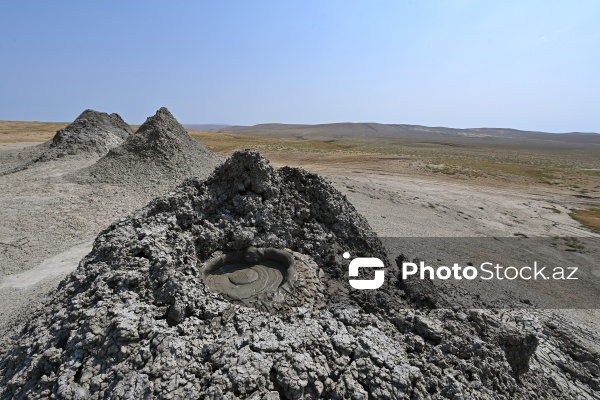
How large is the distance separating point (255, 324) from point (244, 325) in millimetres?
154

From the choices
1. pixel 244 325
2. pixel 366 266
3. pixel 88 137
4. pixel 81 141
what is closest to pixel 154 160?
pixel 81 141

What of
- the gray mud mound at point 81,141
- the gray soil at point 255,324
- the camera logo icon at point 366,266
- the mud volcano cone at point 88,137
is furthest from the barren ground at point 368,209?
the camera logo icon at point 366,266

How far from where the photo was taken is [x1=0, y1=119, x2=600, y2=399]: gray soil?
421 centimetres

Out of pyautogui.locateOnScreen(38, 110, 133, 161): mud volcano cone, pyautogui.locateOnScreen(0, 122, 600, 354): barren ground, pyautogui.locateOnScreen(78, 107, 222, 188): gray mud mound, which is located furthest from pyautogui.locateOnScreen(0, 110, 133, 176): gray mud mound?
pyautogui.locateOnScreen(78, 107, 222, 188): gray mud mound

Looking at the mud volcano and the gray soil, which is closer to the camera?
the gray soil

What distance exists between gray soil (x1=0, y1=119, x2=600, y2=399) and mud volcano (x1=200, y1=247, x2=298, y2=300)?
0.14 m

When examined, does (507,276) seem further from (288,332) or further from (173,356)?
(173,356)

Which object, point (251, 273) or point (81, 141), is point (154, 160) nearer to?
point (81, 141)

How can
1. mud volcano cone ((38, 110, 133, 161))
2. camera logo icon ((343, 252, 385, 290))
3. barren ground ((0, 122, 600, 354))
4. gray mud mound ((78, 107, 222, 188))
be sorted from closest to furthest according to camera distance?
camera logo icon ((343, 252, 385, 290))
barren ground ((0, 122, 600, 354))
gray mud mound ((78, 107, 222, 188))
mud volcano cone ((38, 110, 133, 161))

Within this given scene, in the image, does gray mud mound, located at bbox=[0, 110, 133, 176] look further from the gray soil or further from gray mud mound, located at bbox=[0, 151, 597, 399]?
gray mud mound, located at bbox=[0, 151, 597, 399]

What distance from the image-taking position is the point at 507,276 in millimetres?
11516

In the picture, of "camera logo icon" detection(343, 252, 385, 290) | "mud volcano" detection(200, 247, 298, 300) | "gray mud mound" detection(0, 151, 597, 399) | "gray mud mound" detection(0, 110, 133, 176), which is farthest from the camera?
"gray mud mound" detection(0, 110, 133, 176)

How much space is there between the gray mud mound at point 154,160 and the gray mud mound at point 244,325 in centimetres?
1054

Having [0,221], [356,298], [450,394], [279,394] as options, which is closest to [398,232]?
[356,298]
